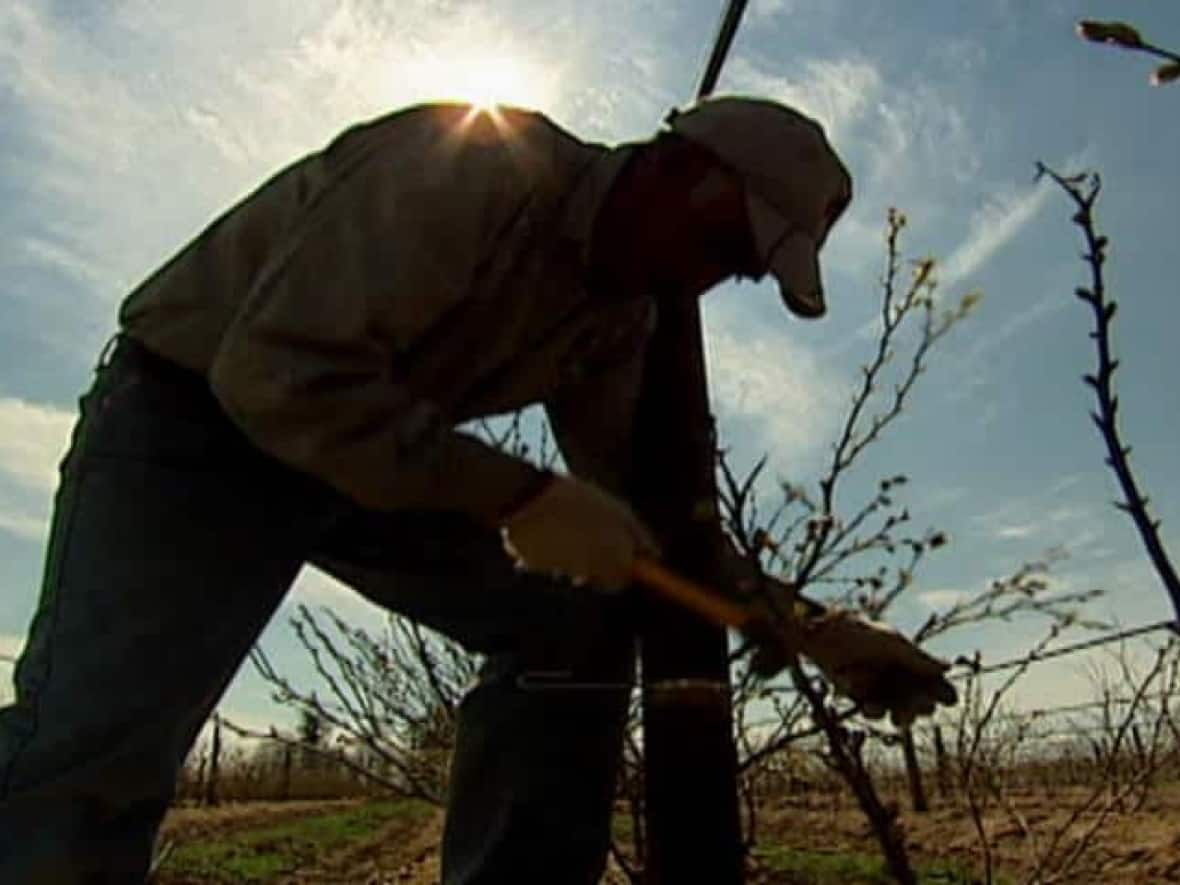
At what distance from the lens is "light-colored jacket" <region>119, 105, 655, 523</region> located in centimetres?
169

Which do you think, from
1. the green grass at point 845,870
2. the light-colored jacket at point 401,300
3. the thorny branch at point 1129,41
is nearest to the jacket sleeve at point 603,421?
the light-colored jacket at point 401,300

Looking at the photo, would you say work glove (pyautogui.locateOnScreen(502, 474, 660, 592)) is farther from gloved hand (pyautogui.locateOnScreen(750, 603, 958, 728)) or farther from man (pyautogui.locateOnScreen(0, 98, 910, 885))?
gloved hand (pyautogui.locateOnScreen(750, 603, 958, 728))

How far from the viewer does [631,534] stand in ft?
5.66

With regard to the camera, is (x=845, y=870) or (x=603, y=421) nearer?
(x=603, y=421)

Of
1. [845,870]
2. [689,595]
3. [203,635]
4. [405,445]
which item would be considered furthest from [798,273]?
[845,870]

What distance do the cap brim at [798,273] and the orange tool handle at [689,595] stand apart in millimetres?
446

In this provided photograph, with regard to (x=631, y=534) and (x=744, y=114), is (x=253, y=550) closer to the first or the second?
(x=631, y=534)

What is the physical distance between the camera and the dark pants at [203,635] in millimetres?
1674

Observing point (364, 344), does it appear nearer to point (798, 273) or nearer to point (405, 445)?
point (405, 445)

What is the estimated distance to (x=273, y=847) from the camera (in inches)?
816

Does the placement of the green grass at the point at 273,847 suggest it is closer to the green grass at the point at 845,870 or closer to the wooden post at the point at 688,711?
the green grass at the point at 845,870

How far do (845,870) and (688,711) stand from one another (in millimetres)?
11731

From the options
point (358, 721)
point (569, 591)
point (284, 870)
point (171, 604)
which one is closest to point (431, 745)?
point (358, 721)

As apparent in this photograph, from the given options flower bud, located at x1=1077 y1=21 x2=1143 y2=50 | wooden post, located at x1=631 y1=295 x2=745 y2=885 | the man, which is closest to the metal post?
wooden post, located at x1=631 y1=295 x2=745 y2=885
